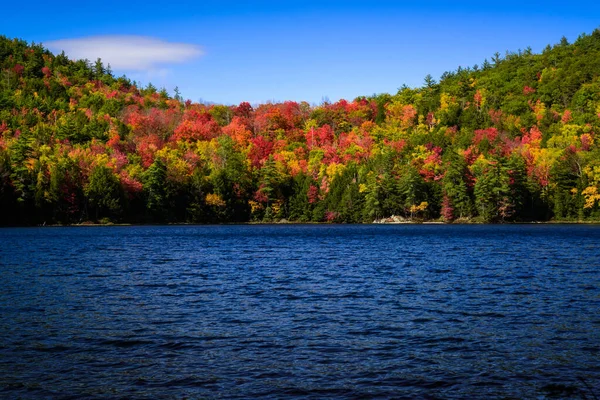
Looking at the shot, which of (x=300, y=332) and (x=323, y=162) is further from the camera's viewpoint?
(x=323, y=162)

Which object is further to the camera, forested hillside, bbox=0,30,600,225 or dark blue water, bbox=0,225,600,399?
forested hillside, bbox=0,30,600,225

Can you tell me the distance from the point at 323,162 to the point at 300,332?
14203 centimetres

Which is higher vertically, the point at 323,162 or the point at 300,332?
the point at 323,162

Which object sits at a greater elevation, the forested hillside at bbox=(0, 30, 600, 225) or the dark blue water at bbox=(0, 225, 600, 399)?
the forested hillside at bbox=(0, 30, 600, 225)

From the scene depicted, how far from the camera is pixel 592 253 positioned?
51156mm

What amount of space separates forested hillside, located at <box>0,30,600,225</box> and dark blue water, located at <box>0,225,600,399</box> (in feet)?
292

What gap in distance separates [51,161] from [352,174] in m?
72.4

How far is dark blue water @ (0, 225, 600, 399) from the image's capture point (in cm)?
1534

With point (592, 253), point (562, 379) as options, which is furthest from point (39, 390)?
point (592, 253)

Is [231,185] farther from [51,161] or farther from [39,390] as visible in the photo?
[39,390]

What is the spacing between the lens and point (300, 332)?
2109 centimetres

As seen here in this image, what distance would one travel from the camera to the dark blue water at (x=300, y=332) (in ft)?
50.3

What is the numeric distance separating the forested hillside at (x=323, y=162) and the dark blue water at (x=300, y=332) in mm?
89096

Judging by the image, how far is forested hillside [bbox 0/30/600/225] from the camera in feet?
411
